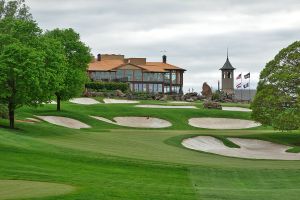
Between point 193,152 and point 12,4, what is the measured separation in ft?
211

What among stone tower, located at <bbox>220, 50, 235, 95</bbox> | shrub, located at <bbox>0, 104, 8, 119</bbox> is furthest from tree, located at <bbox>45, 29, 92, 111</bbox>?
stone tower, located at <bbox>220, 50, 235, 95</bbox>

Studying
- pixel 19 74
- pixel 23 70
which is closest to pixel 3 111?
pixel 23 70

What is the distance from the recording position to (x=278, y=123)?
52781mm

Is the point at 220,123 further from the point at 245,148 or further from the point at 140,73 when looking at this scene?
the point at 140,73

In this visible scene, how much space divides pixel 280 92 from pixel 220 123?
2136cm

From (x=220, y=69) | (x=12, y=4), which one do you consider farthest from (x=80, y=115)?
(x=220, y=69)

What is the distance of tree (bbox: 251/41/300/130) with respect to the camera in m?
52.2

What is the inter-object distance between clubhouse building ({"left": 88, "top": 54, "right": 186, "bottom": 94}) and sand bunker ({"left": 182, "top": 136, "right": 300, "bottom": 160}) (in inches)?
3263

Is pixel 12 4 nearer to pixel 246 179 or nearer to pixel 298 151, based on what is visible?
pixel 298 151

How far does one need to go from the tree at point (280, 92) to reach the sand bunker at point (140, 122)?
57.1ft

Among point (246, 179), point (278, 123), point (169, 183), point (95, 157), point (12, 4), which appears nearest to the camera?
point (169, 183)

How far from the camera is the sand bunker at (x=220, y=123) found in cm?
7506

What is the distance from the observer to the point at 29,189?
64.4ft

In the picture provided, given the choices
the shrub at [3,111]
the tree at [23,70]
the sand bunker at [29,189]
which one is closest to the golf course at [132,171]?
the sand bunker at [29,189]
